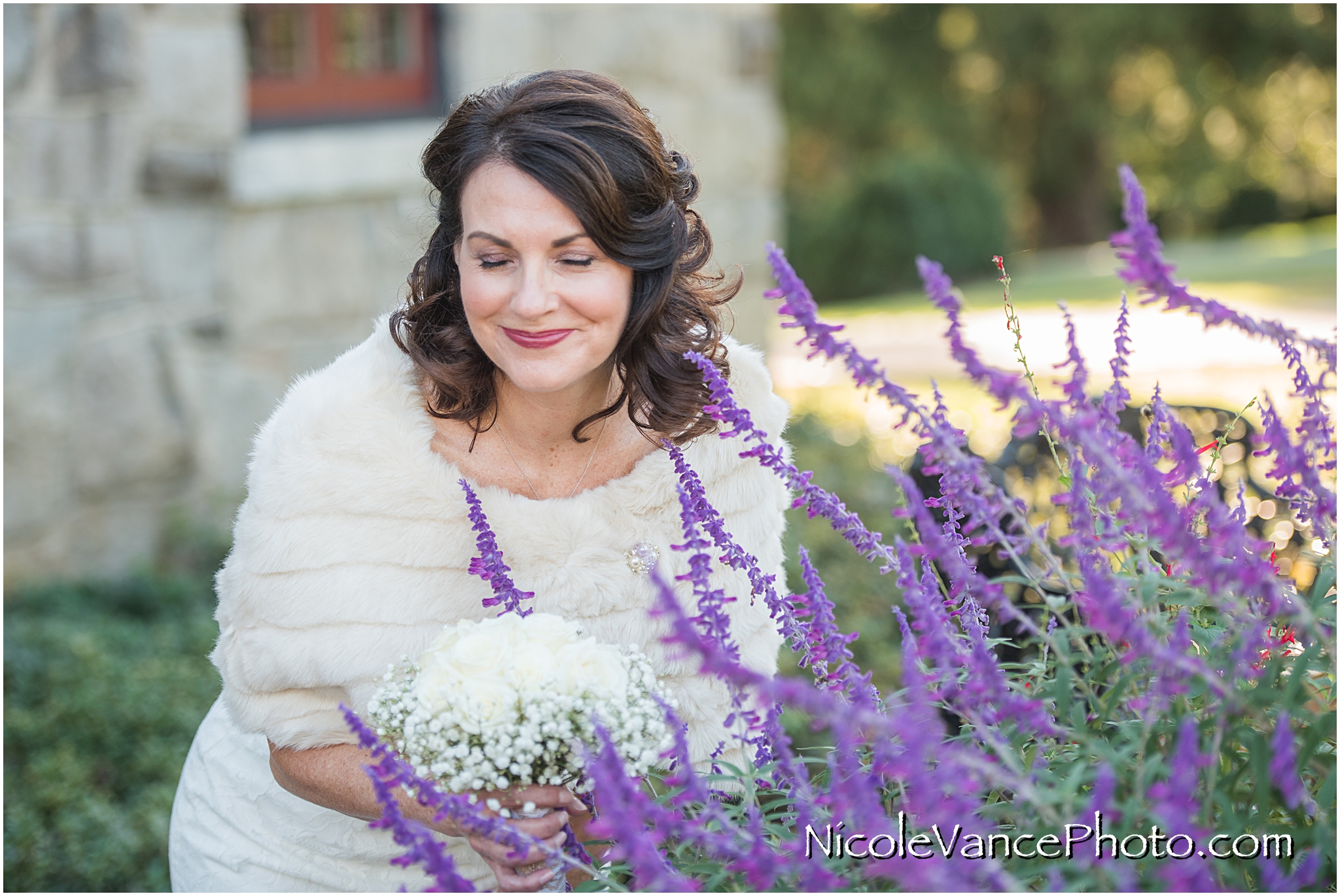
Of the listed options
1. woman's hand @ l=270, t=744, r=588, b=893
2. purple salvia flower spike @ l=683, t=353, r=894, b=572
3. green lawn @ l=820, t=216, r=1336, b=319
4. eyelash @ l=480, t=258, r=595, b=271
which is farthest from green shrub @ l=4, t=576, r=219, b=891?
green lawn @ l=820, t=216, r=1336, b=319

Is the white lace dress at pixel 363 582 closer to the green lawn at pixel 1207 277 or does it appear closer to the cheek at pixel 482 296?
the cheek at pixel 482 296

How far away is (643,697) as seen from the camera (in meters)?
1.41

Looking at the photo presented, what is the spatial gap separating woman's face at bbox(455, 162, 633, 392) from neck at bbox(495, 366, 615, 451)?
0.20m

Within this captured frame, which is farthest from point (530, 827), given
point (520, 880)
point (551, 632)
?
point (551, 632)

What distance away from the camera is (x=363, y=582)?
207cm

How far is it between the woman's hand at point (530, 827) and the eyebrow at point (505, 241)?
37.0 inches

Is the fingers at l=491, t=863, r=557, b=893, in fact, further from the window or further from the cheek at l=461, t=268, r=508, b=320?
the window

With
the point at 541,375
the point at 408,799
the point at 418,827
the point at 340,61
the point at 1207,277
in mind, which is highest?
the point at 340,61

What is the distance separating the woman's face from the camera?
6.47ft

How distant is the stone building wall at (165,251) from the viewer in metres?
4.41

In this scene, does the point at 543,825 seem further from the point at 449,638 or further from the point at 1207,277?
the point at 1207,277

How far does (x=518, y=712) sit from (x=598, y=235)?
3.11 feet

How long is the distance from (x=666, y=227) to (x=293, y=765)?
1179mm

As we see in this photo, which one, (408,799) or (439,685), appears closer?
(439,685)
